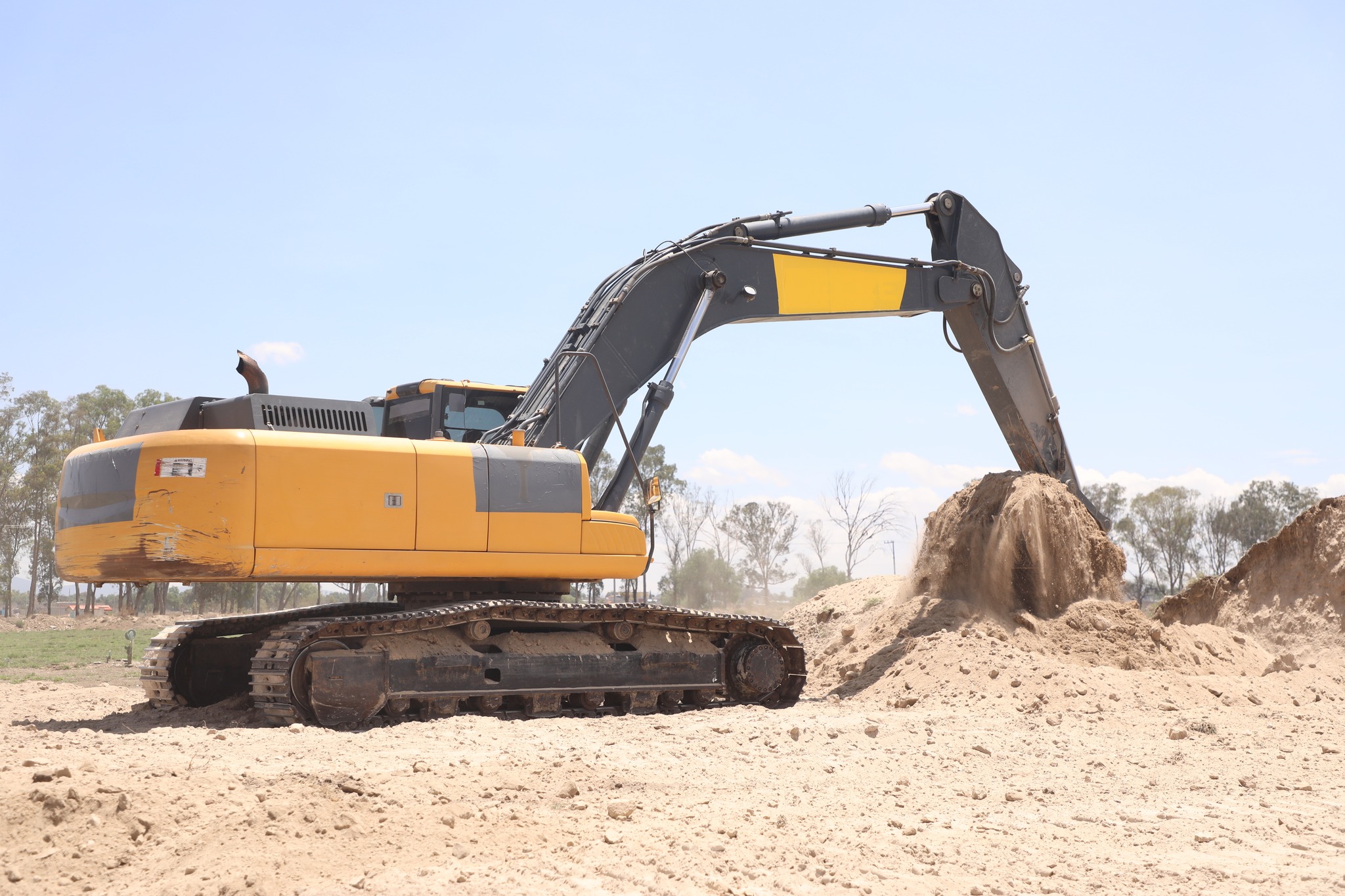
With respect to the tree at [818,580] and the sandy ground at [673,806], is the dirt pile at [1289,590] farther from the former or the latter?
the tree at [818,580]

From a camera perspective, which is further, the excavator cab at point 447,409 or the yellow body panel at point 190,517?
the excavator cab at point 447,409

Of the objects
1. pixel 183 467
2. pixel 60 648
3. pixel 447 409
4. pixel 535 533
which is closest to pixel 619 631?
pixel 535 533

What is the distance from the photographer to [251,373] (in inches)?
314

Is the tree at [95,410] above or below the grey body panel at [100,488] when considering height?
above

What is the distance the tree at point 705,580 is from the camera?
53688 mm

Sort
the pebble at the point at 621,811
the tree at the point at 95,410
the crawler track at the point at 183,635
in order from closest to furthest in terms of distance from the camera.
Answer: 1. the pebble at the point at 621,811
2. the crawler track at the point at 183,635
3. the tree at the point at 95,410

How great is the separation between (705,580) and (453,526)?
153 feet

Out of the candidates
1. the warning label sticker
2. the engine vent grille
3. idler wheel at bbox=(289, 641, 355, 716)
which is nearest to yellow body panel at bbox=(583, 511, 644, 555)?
the engine vent grille

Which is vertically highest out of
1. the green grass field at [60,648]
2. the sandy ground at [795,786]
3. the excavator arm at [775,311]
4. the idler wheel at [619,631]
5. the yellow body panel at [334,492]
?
the excavator arm at [775,311]

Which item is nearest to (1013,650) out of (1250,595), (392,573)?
(1250,595)

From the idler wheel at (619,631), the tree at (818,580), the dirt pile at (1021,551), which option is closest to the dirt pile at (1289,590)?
the dirt pile at (1021,551)

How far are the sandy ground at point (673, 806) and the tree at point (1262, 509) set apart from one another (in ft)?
140

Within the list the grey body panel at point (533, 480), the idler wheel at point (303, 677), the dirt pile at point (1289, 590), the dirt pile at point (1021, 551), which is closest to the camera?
the idler wheel at point (303, 677)

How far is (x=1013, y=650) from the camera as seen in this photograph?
10469 millimetres
